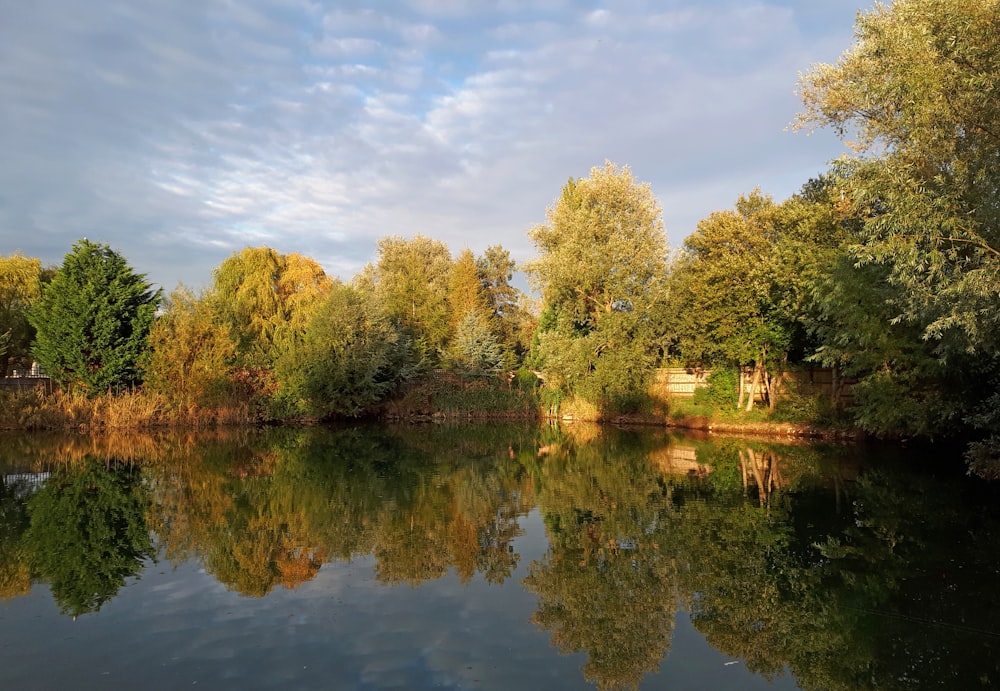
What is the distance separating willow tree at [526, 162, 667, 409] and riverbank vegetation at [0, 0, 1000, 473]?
0.12 metres

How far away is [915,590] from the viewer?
7.85 m

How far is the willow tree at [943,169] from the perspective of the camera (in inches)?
465

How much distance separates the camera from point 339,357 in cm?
3331

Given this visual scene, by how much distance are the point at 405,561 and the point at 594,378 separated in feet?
82.4

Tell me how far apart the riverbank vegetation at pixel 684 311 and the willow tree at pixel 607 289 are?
0.40ft

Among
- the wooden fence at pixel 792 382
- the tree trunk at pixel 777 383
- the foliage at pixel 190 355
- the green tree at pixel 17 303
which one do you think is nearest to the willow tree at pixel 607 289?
the wooden fence at pixel 792 382

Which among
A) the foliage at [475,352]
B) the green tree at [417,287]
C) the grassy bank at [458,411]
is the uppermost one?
the green tree at [417,287]

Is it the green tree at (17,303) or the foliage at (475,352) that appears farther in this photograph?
the foliage at (475,352)

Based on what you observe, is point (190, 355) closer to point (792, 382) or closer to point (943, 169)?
point (792, 382)

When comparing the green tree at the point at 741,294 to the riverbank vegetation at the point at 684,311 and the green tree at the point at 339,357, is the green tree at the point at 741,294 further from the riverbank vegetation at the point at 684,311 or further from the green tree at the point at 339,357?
the green tree at the point at 339,357

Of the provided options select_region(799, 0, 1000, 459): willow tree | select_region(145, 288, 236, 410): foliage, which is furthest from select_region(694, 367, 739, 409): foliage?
select_region(145, 288, 236, 410): foliage

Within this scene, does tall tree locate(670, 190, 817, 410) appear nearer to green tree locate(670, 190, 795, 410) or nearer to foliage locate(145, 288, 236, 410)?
green tree locate(670, 190, 795, 410)

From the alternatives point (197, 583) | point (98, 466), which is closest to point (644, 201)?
point (98, 466)

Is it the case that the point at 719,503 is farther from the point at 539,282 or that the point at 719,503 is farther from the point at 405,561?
the point at 539,282
